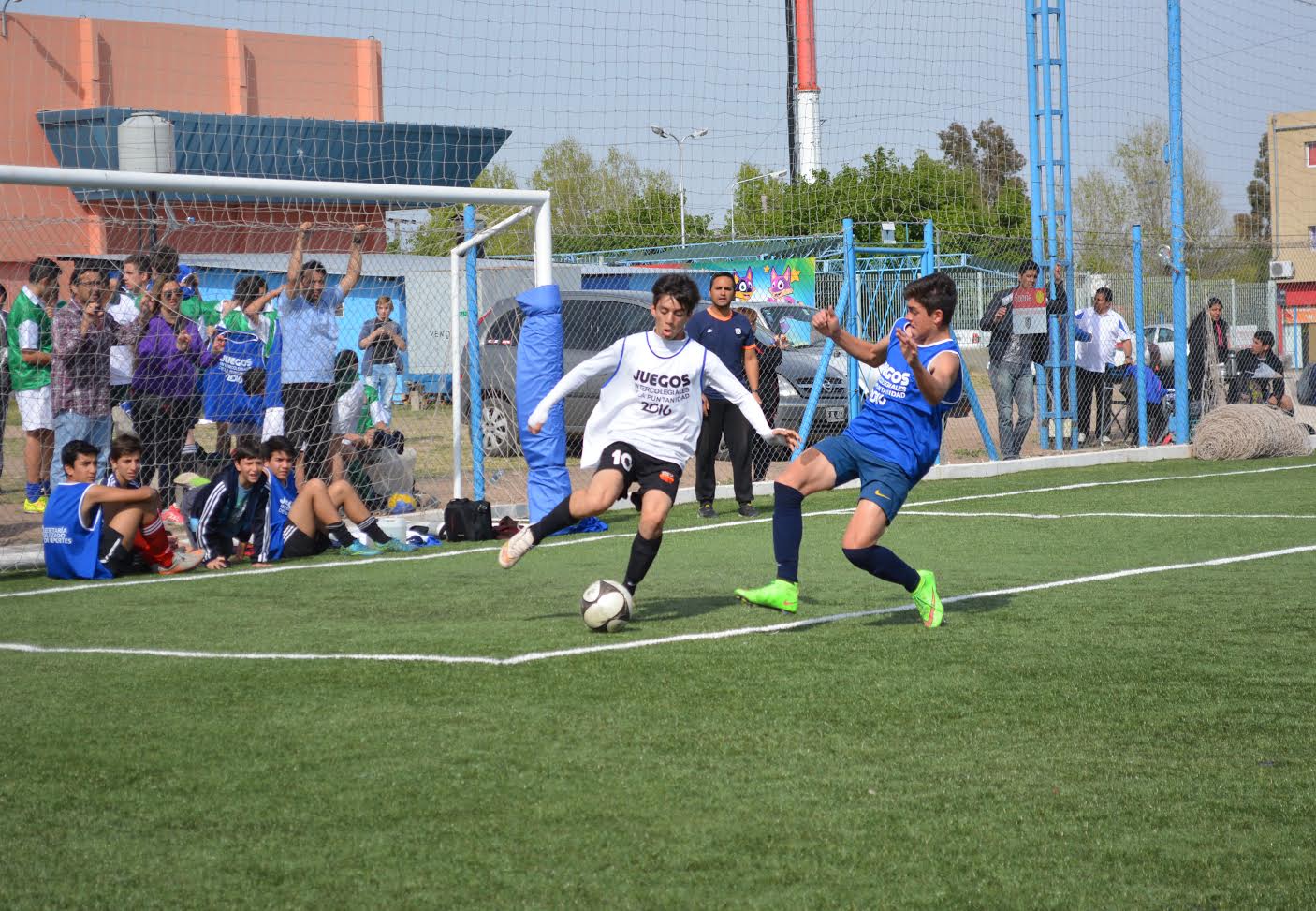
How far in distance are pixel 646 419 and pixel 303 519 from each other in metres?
3.91

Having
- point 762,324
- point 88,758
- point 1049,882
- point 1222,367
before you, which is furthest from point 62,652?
point 1222,367

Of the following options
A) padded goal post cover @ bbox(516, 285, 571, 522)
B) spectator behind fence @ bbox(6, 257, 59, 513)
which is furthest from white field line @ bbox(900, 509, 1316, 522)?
spectator behind fence @ bbox(6, 257, 59, 513)

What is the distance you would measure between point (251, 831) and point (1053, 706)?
284 cm

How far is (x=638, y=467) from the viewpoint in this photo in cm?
762

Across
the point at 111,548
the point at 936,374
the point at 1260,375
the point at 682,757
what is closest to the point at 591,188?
the point at 111,548

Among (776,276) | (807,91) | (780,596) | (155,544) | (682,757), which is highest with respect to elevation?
(807,91)

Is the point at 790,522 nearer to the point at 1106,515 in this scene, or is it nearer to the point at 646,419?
the point at 646,419

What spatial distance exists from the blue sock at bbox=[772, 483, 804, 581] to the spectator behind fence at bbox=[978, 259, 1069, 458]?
995cm

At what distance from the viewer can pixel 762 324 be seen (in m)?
18.1

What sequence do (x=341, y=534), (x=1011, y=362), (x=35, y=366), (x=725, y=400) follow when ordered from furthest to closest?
(x=1011, y=362), (x=725, y=400), (x=35, y=366), (x=341, y=534)

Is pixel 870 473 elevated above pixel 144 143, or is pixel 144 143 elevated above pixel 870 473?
pixel 144 143

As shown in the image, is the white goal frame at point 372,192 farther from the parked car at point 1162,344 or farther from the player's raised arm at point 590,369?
the parked car at point 1162,344

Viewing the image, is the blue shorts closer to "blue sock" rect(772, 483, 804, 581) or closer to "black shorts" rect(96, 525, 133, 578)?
"blue sock" rect(772, 483, 804, 581)

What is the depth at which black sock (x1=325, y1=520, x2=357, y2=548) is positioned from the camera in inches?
425
